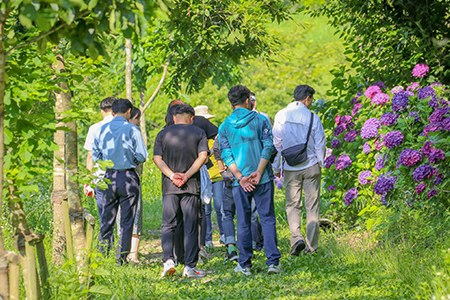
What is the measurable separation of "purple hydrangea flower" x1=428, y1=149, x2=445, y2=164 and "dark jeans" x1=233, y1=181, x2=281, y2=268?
61.5 inches

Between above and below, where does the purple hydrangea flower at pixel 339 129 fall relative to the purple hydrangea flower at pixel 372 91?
below

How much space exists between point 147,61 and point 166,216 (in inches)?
247

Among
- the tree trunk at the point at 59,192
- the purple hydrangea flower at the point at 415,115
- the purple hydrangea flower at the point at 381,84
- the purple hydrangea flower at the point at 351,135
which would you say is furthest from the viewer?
the purple hydrangea flower at the point at 351,135

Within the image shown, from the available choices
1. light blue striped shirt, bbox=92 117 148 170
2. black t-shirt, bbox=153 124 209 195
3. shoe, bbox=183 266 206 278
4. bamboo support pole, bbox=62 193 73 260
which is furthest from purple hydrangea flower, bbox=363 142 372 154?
bamboo support pole, bbox=62 193 73 260

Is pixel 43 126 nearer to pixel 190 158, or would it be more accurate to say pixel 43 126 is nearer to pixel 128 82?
pixel 190 158

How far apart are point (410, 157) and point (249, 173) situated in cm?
161

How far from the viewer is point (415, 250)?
4.66 meters

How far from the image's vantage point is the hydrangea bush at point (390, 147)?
16.3 feet

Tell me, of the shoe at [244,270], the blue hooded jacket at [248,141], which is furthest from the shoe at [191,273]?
the blue hooded jacket at [248,141]

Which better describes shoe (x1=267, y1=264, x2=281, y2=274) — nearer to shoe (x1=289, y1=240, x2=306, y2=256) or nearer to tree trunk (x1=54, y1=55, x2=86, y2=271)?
shoe (x1=289, y1=240, x2=306, y2=256)

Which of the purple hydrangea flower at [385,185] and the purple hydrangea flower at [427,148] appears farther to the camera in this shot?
the purple hydrangea flower at [385,185]

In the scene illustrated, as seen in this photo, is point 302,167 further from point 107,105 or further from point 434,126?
point 107,105

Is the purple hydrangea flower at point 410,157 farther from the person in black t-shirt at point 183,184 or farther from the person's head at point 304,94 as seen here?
the person in black t-shirt at point 183,184

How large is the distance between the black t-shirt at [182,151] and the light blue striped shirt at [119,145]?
10.3 inches
